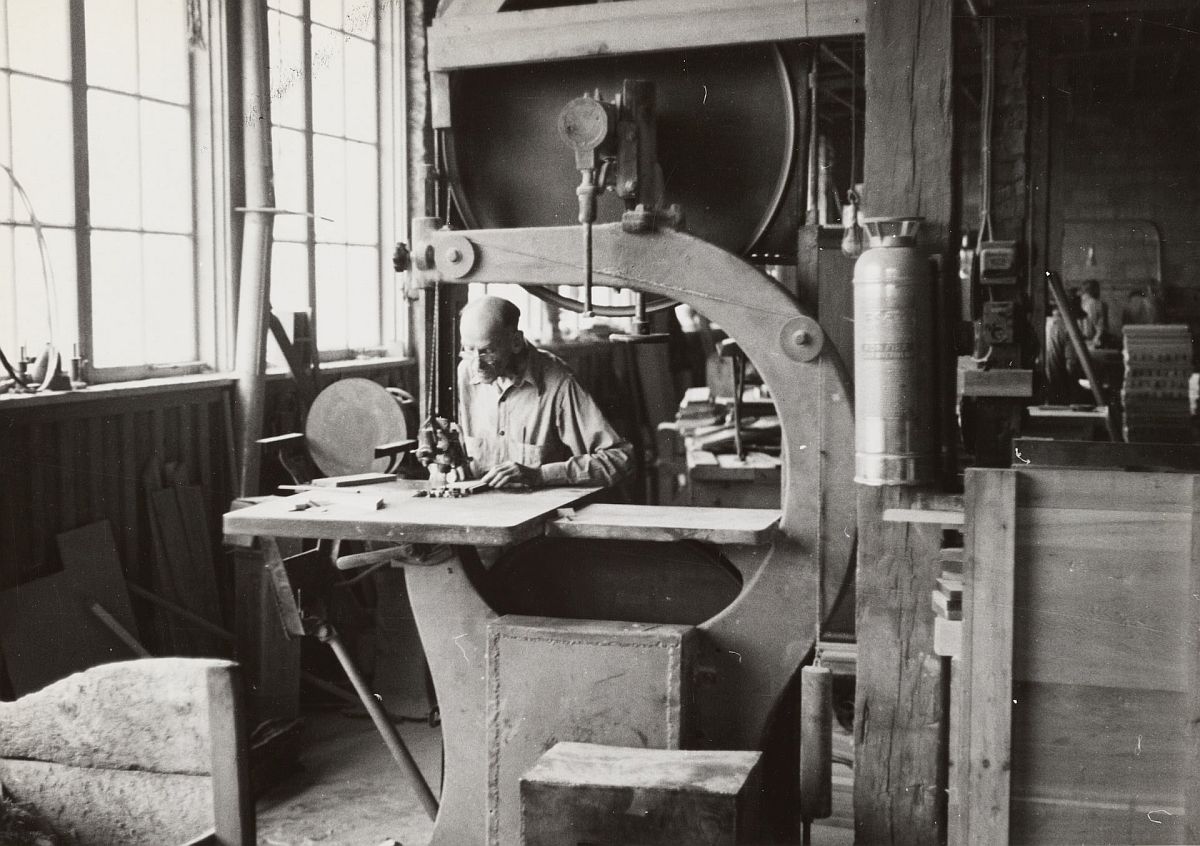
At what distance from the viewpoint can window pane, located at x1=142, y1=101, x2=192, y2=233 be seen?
466cm

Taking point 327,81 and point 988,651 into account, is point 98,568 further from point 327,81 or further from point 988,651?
point 988,651

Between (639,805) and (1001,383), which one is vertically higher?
(1001,383)

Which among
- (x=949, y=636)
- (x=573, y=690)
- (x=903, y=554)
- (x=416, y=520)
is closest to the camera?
(x=949, y=636)

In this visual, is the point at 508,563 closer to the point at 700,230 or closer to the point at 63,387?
the point at 700,230

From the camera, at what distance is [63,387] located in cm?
403

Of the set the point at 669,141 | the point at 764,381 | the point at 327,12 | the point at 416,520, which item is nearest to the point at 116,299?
the point at 327,12

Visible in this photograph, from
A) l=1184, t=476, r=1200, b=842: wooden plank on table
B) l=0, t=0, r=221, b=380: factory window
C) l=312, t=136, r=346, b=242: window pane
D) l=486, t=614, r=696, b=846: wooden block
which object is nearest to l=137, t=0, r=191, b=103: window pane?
l=0, t=0, r=221, b=380: factory window

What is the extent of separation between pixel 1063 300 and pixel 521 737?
4.38 metres

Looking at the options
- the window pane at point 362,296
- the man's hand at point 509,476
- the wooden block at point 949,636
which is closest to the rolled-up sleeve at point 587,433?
the man's hand at point 509,476

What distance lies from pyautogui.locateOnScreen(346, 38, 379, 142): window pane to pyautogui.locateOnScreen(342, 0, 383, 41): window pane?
56 millimetres

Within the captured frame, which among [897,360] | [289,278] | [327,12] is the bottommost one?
[897,360]

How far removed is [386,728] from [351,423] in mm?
1030

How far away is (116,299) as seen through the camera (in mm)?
4512

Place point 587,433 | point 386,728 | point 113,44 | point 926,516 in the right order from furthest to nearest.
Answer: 1. point 113,44
2. point 587,433
3. point 386,728
4. point 926,516
